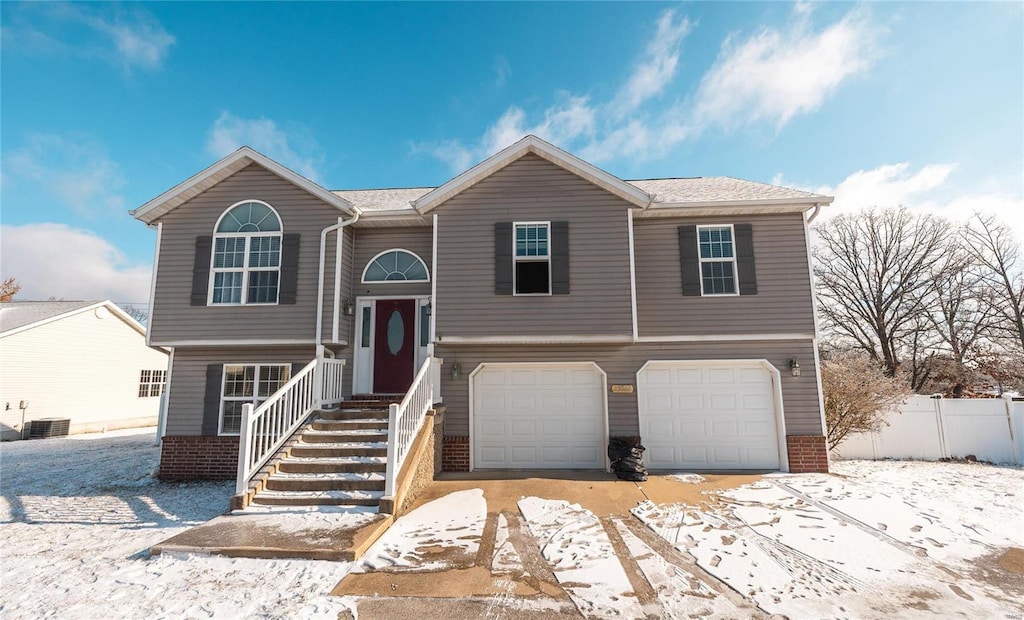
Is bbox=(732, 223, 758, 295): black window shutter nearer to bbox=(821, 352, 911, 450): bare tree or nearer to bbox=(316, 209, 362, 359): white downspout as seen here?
bbox=(821, 352, 911, 450): bare tree

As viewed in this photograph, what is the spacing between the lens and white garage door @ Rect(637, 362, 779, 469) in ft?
28.1

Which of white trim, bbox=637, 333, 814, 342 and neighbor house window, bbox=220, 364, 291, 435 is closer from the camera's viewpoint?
white trim, bbox=637, 333, 814, 342

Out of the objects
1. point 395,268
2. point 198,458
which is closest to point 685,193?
point 395,268

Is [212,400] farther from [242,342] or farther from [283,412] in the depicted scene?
[283,412]

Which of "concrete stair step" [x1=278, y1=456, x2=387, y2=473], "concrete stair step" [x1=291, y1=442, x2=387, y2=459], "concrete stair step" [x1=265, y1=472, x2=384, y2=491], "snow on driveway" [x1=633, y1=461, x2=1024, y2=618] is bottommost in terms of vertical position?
"snow on driveway" [x1=633, y1=461, x2=1024, y2=618]

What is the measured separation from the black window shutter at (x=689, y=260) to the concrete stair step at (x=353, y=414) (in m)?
6.41

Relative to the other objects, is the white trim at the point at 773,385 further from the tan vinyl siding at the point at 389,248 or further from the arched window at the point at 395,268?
the arched window at the point at 395,268

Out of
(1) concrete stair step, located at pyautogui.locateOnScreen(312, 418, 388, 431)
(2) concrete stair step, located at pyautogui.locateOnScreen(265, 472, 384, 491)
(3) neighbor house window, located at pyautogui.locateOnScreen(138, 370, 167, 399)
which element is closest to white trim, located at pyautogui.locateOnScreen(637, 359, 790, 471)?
(1) concrete stair step, located at pyautogui.locateOnScreen(312, 418, 388, 431)

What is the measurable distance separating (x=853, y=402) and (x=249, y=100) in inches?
618

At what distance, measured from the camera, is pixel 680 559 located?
14.8 feet

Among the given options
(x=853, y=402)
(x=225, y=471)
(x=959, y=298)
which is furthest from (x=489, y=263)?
(x=959, y=298)

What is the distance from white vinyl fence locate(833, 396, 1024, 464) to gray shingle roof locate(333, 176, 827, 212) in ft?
19.1

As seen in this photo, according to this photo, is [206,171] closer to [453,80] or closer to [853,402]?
[453,80]

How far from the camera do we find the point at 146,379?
20.8 metres
